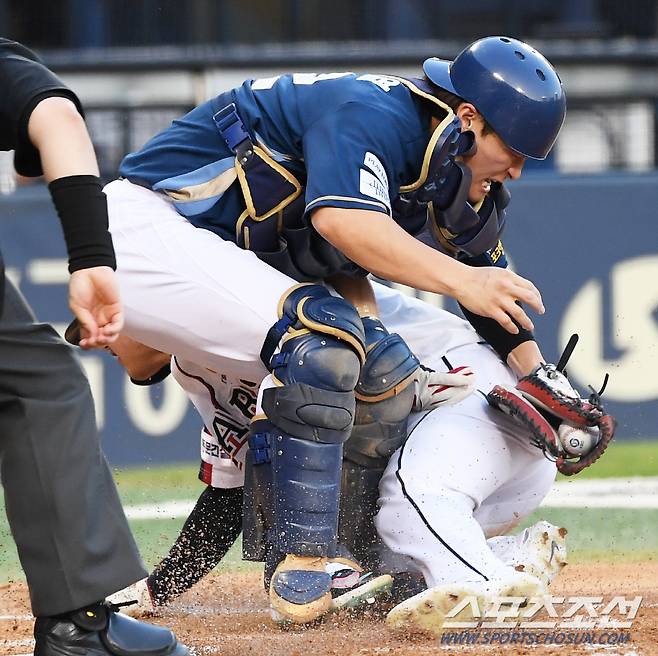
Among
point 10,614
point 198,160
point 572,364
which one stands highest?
point 198,160

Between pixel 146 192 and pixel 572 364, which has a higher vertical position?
pixel 146 192

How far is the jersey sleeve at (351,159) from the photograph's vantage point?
3.48 m

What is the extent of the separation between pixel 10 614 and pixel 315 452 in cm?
134

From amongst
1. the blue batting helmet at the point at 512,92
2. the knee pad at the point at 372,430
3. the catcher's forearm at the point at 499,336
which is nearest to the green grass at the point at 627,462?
the catcher's forearm at the point at 499,336

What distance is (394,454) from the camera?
3.85 metres

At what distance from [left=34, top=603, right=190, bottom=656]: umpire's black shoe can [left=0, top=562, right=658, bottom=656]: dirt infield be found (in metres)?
0.51

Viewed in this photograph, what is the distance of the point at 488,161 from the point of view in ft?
12.8

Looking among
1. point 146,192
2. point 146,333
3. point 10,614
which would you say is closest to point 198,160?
point 146,192

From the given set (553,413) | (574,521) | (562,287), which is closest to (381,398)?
(553,413)

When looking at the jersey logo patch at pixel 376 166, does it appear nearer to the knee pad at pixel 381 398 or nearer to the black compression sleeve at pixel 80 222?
the knee pad at pixel 381 398

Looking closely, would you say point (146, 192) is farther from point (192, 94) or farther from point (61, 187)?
point (192, 94)

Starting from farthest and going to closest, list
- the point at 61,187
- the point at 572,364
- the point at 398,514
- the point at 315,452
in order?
the point at 572,364
the point at 398,514
the point at 315,452
the point at 61,187

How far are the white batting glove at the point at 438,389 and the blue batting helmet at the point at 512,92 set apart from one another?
72cm

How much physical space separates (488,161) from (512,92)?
219mm
